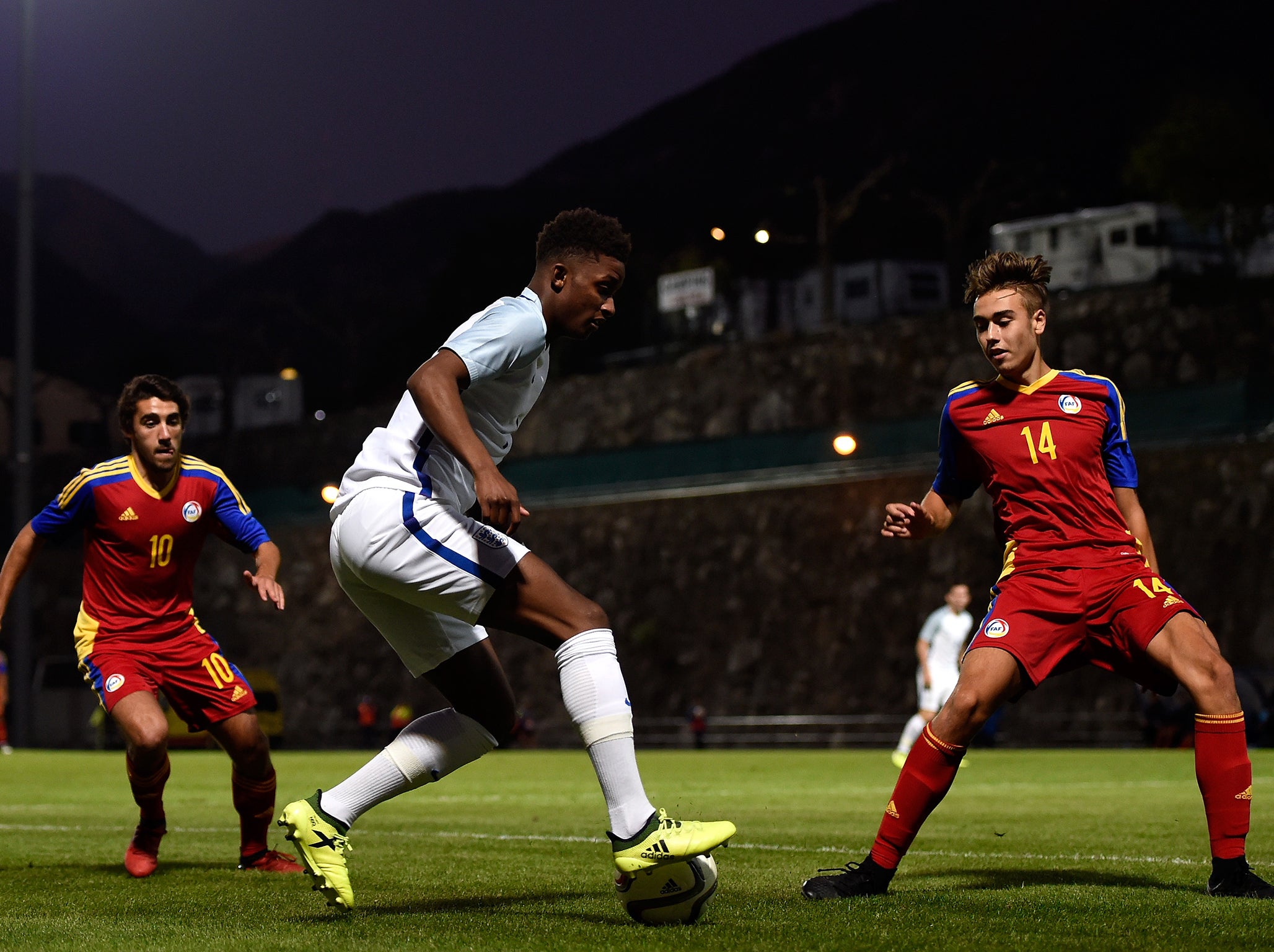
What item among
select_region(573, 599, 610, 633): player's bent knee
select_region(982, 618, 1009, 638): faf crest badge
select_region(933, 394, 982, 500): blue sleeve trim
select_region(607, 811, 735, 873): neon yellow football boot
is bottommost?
select_region(607, 811, 735, 873): neon yellow football boot

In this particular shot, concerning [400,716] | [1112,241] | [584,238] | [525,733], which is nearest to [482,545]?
[584,238]

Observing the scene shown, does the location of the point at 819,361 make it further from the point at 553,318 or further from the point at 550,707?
the point at 553,318

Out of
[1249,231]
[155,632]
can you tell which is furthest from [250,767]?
[1249,231]

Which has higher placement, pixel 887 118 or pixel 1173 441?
pixel 887 118

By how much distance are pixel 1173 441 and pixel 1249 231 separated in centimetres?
1378

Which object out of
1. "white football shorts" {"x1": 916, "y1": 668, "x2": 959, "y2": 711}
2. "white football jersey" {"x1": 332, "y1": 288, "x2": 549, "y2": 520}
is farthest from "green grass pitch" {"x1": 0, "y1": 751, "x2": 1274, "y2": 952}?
"white football shorts" {"x1": 916, "y1": 668, "x2": 959, "y2": 711}

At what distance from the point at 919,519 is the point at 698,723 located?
27.9m

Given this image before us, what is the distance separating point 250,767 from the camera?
8156 mm

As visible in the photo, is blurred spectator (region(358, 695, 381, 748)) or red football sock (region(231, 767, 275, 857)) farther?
blurred spectator (region(358, 695, 381, 748))

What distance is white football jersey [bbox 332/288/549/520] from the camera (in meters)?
5.56

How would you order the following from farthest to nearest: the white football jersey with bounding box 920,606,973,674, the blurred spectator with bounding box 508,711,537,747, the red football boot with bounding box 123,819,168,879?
the blurred spectator with bounding box 508,711,537,747 → the white football jersey with bounding box 920,606,973,674 → the red football boot with bounding box 123,819,168,879

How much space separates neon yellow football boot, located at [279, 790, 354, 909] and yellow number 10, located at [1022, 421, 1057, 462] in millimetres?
2791

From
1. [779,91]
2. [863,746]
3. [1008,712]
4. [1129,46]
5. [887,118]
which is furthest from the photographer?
[779,91]

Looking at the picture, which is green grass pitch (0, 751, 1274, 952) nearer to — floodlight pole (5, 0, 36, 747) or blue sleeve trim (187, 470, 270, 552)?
blue sleeve trim (187, 470, 270, 552)
